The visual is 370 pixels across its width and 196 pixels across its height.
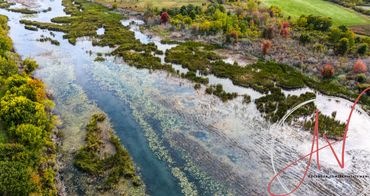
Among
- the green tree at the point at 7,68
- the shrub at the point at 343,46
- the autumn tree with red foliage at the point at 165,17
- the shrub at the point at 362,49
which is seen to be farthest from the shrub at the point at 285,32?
the green tree at the point at 7,68

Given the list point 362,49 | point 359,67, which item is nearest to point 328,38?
point 362,49

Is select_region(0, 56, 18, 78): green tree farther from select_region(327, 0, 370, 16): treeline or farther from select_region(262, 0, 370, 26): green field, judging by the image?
select_region(327, 0, 370, 16): treeline

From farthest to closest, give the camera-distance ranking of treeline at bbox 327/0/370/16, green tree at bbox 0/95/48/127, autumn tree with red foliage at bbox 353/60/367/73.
→ treeline at bbox 327/0/370/16, autumn tree with red foliage at bbox 353/60/367/73, green tree at bbox 0/95/48/127

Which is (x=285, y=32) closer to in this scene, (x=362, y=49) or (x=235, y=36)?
(x=235, y=36)

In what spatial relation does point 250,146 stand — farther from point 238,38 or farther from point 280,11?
point 280,11

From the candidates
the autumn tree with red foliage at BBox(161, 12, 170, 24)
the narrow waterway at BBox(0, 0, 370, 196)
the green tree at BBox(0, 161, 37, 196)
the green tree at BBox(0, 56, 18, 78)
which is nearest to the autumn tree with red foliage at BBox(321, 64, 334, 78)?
the narrow waterway at BBox(0, 0, 370, 196)

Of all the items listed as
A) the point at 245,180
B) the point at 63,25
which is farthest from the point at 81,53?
the point at 245,180
